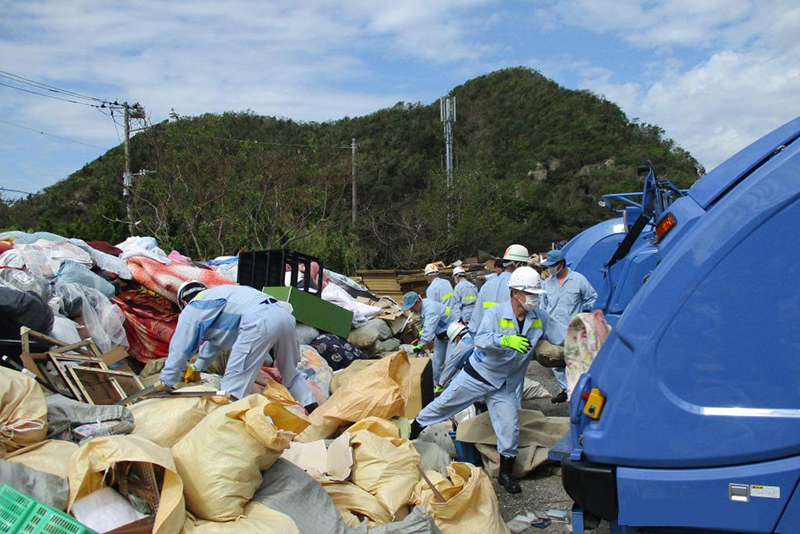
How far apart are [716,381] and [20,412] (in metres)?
2.91

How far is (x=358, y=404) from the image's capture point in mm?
4781

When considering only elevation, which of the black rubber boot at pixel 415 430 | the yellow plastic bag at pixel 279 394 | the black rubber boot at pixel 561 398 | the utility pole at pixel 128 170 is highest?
the utility pole at pixel 128 170

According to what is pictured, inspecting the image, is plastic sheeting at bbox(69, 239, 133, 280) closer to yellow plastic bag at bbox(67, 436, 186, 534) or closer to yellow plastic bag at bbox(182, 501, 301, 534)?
yellow plastic bag at bbox(67, 436, 186, 534)

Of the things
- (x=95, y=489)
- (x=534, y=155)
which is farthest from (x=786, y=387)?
(x=534, y=155)

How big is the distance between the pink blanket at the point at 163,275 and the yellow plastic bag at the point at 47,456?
13.5 feet

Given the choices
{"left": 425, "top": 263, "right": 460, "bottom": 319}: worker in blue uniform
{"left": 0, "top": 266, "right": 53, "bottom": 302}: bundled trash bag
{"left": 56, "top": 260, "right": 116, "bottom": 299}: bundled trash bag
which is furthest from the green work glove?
{"left": 56, "top": 260, "right": 116, "bottom": 299}: bundled trash bag

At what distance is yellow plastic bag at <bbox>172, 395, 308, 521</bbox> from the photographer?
3080mm

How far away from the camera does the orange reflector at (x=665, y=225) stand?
2.83m

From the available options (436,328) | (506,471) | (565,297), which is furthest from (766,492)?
(436,328)

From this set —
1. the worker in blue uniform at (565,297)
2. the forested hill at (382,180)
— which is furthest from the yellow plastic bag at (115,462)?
the forested hill at (382,180)

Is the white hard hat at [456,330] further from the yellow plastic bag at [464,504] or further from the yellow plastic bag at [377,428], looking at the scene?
the yellow plastic bag at [464,504]

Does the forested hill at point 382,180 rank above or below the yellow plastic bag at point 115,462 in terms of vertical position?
above

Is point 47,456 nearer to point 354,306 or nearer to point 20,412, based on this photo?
point 20,412

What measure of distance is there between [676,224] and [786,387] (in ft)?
2.59
